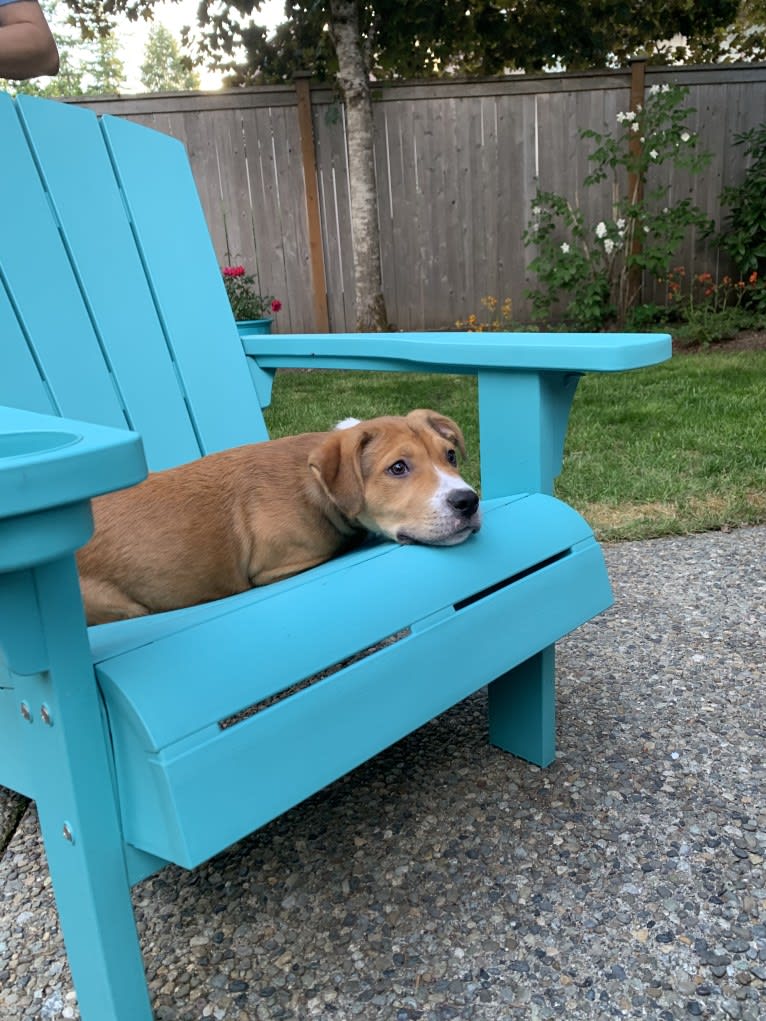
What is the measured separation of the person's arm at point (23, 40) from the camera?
218 centimetres

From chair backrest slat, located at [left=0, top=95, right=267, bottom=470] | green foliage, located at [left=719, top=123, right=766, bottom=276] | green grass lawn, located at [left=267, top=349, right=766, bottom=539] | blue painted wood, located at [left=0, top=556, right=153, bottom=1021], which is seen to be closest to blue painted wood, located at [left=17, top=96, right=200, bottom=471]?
chair backrest slat, located at [left=0, top=95, right=267, bottom=470]

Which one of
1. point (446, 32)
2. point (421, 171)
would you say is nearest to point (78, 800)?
point (421, 171)

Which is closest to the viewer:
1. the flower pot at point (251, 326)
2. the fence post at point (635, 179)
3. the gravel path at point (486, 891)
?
the gravel path at point (486, 891)

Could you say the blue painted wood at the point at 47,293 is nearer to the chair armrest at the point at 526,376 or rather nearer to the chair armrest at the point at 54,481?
the chair armrest at the point at 526,376

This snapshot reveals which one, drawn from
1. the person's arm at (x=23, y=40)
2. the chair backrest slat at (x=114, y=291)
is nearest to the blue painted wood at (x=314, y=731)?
the chair backrest slat at (x=114, y=291)

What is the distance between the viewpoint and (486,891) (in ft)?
5.05

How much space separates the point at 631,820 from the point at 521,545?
0.65 meters

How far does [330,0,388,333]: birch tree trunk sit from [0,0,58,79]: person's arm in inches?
198

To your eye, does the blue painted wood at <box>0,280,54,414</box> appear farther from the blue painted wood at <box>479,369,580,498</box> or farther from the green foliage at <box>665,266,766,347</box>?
the green foliage at <box>665,266,766,347</box>

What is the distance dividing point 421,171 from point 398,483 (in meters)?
6.92

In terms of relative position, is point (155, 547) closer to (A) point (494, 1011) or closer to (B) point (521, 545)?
(B) point (521, 545)

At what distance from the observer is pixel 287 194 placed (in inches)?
300

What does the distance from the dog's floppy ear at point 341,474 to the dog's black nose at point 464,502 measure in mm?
228

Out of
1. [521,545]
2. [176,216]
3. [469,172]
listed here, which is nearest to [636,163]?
[469,172]
